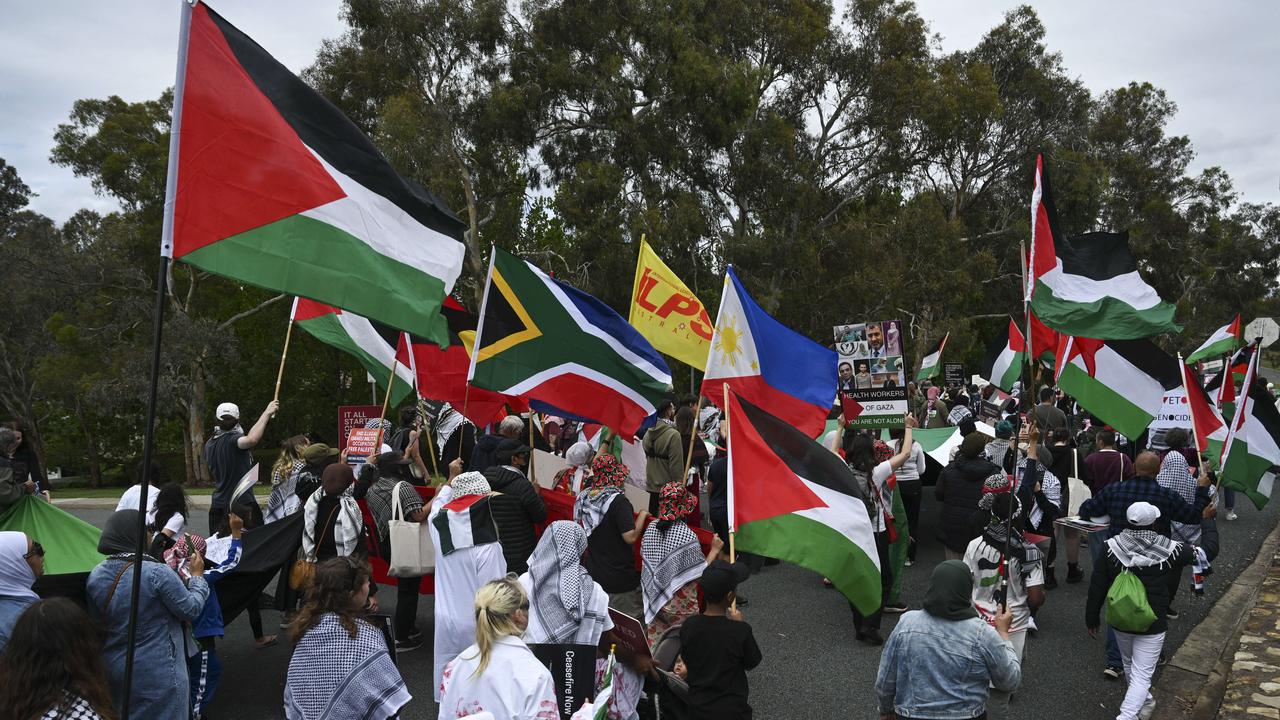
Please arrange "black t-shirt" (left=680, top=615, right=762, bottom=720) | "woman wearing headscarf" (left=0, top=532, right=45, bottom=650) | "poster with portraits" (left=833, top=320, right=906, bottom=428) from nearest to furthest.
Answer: "woman wearing headscarf" (left=0, top=532, right=45, bottom=650)
"black t-shirt" (left=680, top=615, right=762, bottom=720)
"poster with portraits" (left=833, top=320, right=906, bottom=428)

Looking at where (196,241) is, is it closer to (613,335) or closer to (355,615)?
(355,615)

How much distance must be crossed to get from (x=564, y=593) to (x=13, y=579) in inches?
106

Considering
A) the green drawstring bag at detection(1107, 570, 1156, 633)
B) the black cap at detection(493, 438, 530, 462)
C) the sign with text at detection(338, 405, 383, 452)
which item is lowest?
the green drawstring bag at detection(1107, 570, 1156, 633)

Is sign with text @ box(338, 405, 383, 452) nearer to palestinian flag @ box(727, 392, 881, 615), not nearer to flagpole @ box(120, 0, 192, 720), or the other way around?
palestinian flag @ box(727, 392, 881, 615)

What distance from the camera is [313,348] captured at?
33188mm

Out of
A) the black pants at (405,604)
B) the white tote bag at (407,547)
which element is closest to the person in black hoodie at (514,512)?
the white tote bag at (407,547)

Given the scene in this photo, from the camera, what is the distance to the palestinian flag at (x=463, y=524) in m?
5.80

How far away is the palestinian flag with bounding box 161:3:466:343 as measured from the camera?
3.73 meters

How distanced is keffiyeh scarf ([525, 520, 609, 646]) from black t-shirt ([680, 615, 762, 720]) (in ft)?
2.45

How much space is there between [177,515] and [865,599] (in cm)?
476

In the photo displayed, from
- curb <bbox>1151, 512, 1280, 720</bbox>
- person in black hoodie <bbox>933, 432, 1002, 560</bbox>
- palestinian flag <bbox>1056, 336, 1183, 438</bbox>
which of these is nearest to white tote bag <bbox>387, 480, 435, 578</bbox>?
person in black hoodie <bbox>933, 432, 1002, 560</bbox>

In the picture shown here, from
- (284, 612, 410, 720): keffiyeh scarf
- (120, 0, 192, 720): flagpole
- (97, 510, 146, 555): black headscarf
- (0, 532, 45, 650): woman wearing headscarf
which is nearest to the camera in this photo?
(120, 0, 192, 720): flagpole

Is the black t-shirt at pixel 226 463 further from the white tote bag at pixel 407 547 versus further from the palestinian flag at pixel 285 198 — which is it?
the palestinian flag at pixel 285 198

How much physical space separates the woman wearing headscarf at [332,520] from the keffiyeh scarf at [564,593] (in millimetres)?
1847
